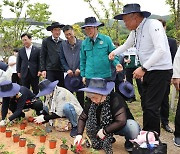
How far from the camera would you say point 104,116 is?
3.32m

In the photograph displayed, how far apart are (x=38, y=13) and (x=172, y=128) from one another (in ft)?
31.1

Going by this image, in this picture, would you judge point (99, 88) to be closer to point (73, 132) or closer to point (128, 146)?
point (128, 146)

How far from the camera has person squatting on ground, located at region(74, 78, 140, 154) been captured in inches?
125

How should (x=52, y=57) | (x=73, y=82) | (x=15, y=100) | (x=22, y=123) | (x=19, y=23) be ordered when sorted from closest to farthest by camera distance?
(x=22, y=123)
(x=15, y=100)
(x=73, y=82)
(x=52, y=57)
(x=19, y=23)

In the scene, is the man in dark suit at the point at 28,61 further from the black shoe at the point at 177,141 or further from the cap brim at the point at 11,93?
the black shoe at the point at 177,141

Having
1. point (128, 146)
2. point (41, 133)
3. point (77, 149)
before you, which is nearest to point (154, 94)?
point (128, 146)

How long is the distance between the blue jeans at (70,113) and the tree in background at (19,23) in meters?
9.04

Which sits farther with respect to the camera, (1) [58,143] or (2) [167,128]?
(2) [167,128]

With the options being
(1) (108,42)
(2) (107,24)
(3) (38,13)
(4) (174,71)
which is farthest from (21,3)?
(4) (174,71)

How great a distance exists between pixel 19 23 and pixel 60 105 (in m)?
9.79

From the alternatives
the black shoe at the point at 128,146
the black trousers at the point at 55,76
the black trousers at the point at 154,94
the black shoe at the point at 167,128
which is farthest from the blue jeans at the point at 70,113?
the black shoe at the point at 167,128

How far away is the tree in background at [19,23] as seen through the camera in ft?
41.5

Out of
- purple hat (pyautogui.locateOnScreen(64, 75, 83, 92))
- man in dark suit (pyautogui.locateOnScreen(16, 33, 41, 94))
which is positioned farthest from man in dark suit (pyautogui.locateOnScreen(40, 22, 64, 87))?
man in dark suit (pyautogui.locateOnScreen(16, 33, 41, 94))

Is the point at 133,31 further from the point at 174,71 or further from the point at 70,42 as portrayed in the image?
the point at 70,42
